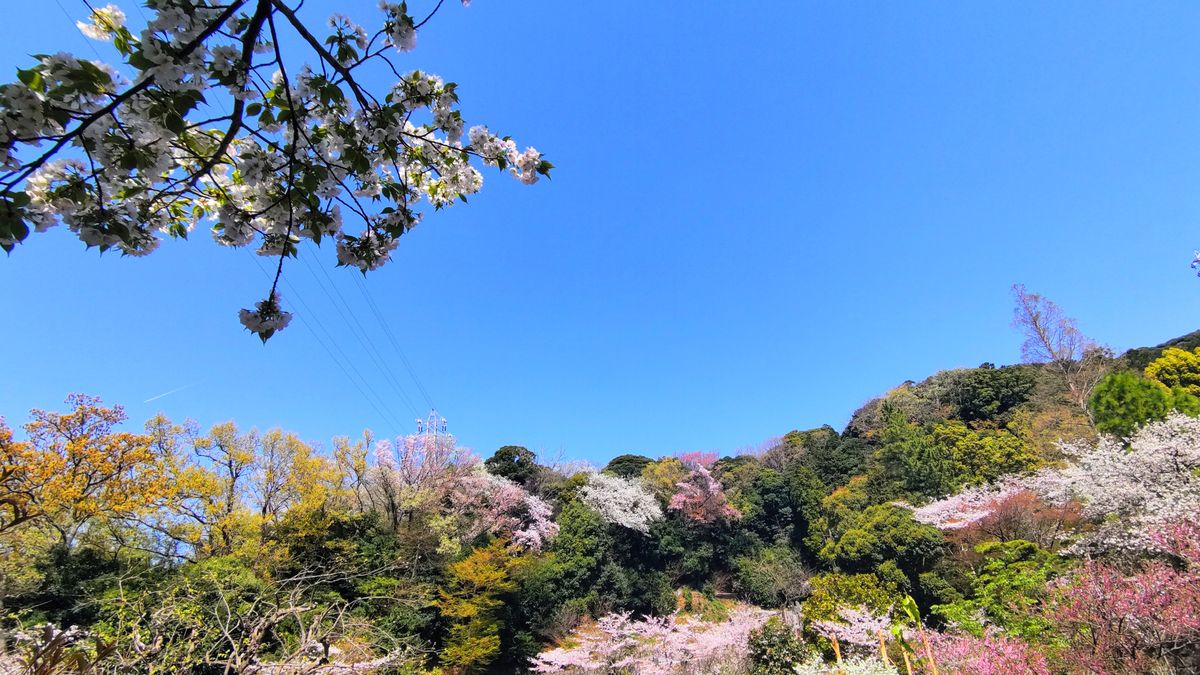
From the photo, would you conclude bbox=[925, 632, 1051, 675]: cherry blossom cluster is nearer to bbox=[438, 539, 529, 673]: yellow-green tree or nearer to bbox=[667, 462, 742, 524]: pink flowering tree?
bbox=[438, 539, 529, 673]: yellow-green tree

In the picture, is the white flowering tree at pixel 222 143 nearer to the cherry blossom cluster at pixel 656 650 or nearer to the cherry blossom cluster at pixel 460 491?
the cherry blossom cluster at pixel 656 650

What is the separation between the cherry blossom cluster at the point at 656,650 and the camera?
965cm

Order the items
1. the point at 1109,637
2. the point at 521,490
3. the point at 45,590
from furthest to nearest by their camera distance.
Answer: the point at 521,490 → the point at 45,590 → the point at 1109,637

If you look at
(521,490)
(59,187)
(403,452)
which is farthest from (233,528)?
(59,187)

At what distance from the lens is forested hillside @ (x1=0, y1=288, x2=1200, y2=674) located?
4812 mm

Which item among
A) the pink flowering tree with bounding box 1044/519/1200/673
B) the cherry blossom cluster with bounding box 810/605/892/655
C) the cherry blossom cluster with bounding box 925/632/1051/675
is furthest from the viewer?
the cherry blossom cluster with bounding box 810/605/892/655

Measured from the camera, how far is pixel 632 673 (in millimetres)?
9602

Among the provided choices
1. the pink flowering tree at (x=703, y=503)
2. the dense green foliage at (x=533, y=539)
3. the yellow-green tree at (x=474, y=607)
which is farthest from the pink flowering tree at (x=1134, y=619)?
the pink flowering tree at (x=703, y=503)

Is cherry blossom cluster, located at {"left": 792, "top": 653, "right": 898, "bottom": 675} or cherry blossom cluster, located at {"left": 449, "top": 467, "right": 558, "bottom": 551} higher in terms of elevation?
cherry blossom cluster, located at {"left": 449, "top": 467, "right": 558, "bottom": 551}

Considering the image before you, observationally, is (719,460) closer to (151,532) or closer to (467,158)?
(151,532)

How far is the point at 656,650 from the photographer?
1017cm

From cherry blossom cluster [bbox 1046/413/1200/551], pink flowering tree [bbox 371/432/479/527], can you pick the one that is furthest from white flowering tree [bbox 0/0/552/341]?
pink flowering tree [bbox 371/432/479/527]

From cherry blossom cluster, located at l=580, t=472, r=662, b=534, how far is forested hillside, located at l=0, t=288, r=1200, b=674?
8 cm

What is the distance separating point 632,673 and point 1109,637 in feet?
25.6
